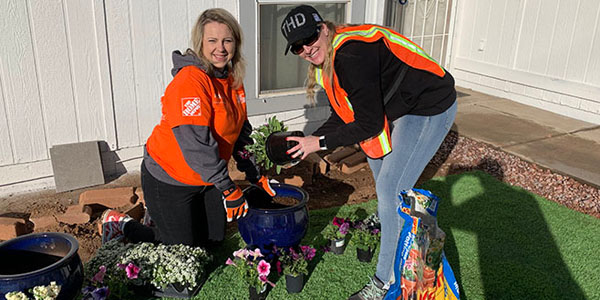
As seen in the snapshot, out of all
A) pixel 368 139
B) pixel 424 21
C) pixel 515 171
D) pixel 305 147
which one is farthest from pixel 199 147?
pixel 424 21

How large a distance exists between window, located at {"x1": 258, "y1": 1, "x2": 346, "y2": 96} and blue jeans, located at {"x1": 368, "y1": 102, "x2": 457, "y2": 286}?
2.80 m

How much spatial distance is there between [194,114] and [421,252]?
1.40 m

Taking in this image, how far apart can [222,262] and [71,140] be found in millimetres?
2036

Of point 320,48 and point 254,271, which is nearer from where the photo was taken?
point 320,48

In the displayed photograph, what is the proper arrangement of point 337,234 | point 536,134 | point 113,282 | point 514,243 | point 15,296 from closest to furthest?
1. point 15,296
2. point 113,282
3. point 337,234
4. point 514,243
5. point 536,134

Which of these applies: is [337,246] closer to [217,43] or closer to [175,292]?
[175,292]

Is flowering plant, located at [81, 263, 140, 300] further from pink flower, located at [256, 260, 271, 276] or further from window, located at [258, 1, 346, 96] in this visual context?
window, located at [258, 1, 346, 96]

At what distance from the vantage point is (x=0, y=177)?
420 cm

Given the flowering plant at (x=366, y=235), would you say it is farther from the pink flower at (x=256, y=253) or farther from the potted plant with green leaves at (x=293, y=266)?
the pink flower at (x=256, y=253)

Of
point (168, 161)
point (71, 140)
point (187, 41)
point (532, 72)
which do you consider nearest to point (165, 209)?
point (168, 161)

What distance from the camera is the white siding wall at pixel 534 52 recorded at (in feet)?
21.6

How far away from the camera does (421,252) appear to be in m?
2.42

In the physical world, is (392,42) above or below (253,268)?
above

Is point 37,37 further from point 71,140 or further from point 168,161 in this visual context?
point 168,161
